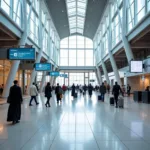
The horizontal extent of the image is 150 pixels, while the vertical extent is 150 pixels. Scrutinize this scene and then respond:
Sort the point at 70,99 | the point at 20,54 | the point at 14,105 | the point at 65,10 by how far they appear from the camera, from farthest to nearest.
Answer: the point at 65,10 < the point at 70,99 < the point at 20,54 < the point at 14,105

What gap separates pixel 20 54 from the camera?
17062 mm

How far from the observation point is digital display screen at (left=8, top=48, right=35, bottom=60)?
664 inches

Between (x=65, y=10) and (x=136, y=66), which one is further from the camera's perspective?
(x=65, y=10)

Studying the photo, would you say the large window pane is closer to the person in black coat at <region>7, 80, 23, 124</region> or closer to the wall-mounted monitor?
the person in black coat at <region>7, 80, 23, 124</region>

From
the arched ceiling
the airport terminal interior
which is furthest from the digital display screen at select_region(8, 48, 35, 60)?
the arched ceiling

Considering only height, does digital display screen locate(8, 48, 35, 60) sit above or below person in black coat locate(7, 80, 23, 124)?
above

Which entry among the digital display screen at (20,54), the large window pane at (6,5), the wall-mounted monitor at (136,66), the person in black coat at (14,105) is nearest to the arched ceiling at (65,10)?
the wall-mounted monitor at (136,66)

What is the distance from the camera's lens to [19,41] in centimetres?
2328

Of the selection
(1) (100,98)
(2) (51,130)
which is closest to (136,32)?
(1) (100,98)

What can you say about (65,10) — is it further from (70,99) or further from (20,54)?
(20,54)

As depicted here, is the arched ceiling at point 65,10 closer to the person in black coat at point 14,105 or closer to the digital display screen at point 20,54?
the digital display screen at point 20,54

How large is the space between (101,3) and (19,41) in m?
19.7

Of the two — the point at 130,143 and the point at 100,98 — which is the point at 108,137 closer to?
the point at 130,143

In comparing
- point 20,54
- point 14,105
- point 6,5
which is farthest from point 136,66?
point 14,105
